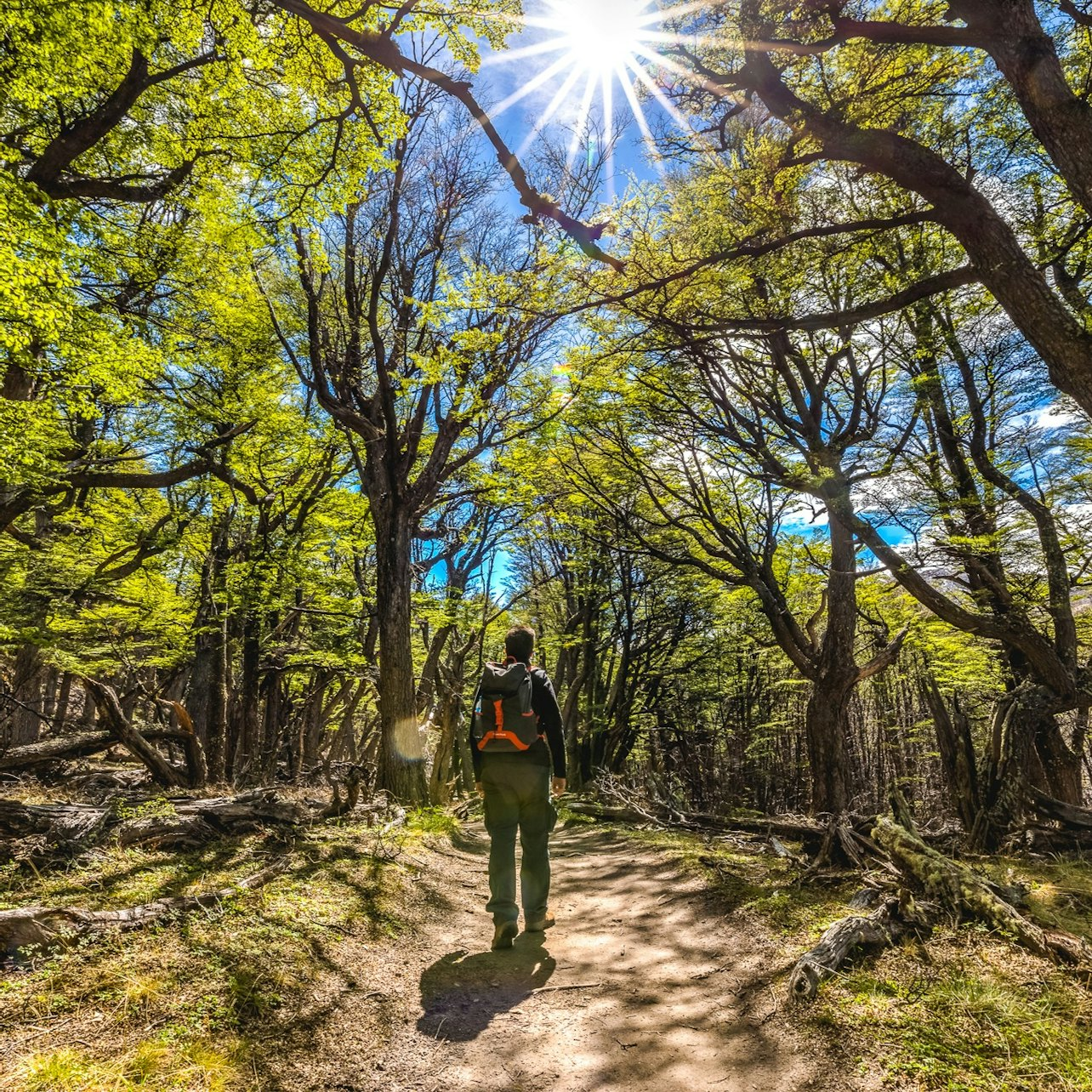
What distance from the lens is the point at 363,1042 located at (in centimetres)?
265

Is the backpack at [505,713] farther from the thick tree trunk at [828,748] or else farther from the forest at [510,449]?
the thick tree trunk at [828,748]

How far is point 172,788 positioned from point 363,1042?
5.94 metres

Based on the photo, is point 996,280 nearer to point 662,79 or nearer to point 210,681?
point 662,79

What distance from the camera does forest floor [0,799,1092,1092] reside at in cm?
220

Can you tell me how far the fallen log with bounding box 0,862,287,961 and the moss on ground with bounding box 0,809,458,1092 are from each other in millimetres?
68

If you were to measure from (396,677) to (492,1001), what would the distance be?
5225mm

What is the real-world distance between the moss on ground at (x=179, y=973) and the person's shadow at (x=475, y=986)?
0.48 metres

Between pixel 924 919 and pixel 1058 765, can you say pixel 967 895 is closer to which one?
pixel 924 919

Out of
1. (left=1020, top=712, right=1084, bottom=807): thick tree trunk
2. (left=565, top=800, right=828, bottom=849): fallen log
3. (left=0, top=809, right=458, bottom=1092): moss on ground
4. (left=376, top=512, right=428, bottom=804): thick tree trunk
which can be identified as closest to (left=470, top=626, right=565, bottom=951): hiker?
(left=0, top=809, right=458, bottom=1092): moss on ground

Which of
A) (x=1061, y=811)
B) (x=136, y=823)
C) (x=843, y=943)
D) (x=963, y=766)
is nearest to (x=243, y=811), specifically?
(x=136, y=823)

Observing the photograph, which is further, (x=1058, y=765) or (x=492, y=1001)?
(x=1058, y=765)

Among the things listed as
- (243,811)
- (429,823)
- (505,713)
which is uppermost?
(505,713)

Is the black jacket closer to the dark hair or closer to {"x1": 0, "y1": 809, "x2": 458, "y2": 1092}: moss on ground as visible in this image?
the dark hair

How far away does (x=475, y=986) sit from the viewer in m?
3.35
